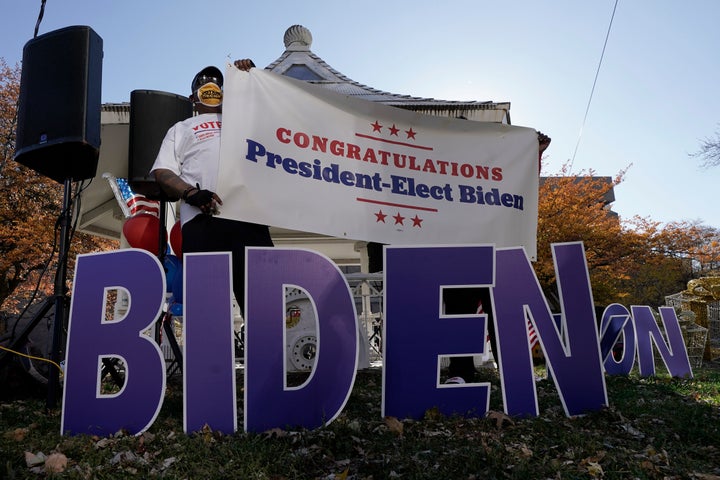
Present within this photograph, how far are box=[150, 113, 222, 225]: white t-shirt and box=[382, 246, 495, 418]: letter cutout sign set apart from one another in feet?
3.89

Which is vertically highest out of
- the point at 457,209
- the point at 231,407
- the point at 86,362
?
the point at 457,209

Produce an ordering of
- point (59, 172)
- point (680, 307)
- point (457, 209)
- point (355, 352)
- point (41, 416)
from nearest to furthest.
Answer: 1. point (355, 352)
2. point (41, 416)
3. point (59, 172)
4. point (457, 209)
5. point (680, 307)

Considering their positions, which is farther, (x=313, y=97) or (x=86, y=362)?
(x=313, y=97)

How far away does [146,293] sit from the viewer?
2562 mm

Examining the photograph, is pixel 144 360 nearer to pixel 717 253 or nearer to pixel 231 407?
pixel 231 407

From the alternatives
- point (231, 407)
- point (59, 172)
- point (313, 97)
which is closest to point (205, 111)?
point (313, 97)

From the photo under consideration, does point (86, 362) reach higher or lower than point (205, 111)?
lower

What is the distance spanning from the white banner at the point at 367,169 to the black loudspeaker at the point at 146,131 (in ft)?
4.18

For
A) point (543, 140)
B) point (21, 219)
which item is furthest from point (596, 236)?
point (21, 219)

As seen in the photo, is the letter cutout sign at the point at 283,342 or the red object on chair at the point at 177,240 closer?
the letter cutout sign at the point at 283,342

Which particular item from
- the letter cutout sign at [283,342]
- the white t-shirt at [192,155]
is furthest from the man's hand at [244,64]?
the letter cutout sign at [283,342]

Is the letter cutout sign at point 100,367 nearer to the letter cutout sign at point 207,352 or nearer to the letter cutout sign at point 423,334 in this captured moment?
the letter cutout sign at point 207,352

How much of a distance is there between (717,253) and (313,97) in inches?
785

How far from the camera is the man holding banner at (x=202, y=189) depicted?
2.94m
